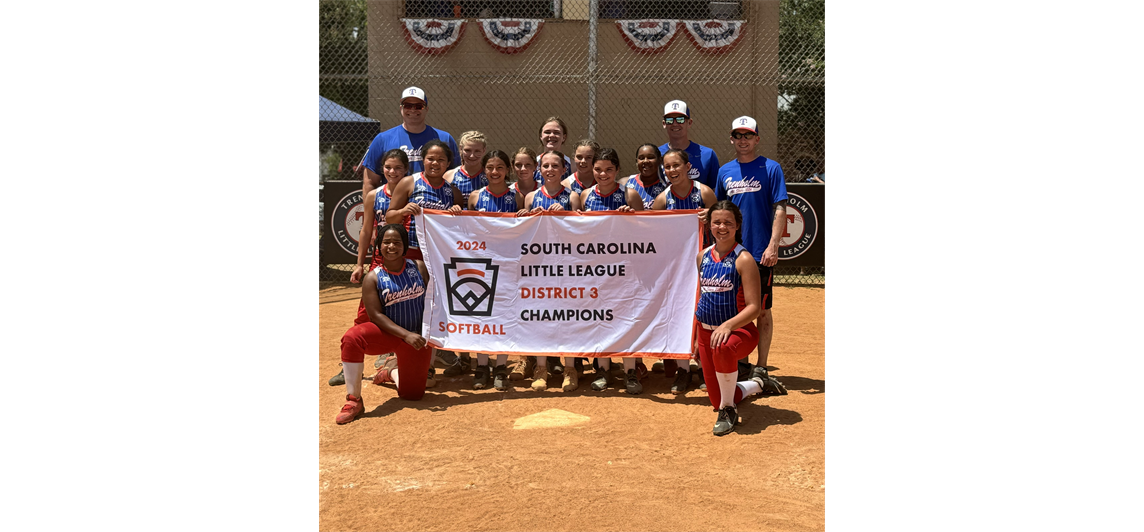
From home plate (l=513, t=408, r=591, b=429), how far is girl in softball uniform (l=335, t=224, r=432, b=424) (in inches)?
37.3

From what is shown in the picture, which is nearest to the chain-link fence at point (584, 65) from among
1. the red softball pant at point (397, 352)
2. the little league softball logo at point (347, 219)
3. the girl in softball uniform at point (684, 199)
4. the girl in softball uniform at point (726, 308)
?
the little league softball logo at point (347, 219)

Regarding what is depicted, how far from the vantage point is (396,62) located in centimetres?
1280

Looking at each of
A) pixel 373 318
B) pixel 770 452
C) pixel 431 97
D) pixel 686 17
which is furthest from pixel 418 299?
pixel 686 17

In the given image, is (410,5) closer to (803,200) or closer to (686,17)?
(686,17)

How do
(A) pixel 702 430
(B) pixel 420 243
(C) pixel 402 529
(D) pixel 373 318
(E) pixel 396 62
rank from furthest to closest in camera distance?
1. (E) pixel 396 62
2. (B) pixel 420 243
3. (D) pixel 373 318
4. (A) pixel 702 430
5. (C) pixel 402 529

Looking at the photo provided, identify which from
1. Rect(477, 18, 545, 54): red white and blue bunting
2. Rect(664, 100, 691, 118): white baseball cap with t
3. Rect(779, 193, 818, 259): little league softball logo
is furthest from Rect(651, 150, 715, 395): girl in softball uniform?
Rect(477, 18, 545, 54): red white and blue bunting

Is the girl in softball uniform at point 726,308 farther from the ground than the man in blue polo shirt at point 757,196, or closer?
closer

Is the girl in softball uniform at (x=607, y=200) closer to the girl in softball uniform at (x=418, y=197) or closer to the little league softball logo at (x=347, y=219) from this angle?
the girl in softball uniform at (x=418, y=197)

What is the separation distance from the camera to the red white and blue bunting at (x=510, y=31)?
12.9m

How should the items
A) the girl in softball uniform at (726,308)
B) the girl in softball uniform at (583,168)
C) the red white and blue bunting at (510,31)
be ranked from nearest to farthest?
the girl in softball uniform at (726,308), the girl in softball uniform at (583,168), the red white and blue bunting at (510,31)

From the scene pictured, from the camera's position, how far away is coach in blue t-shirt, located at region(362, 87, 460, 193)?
6.50m

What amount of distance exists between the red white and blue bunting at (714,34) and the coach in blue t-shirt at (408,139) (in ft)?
24.0

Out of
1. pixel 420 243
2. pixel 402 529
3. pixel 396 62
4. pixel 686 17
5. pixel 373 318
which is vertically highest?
pixel 686 17

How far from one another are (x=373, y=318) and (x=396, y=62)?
27.5 ft
